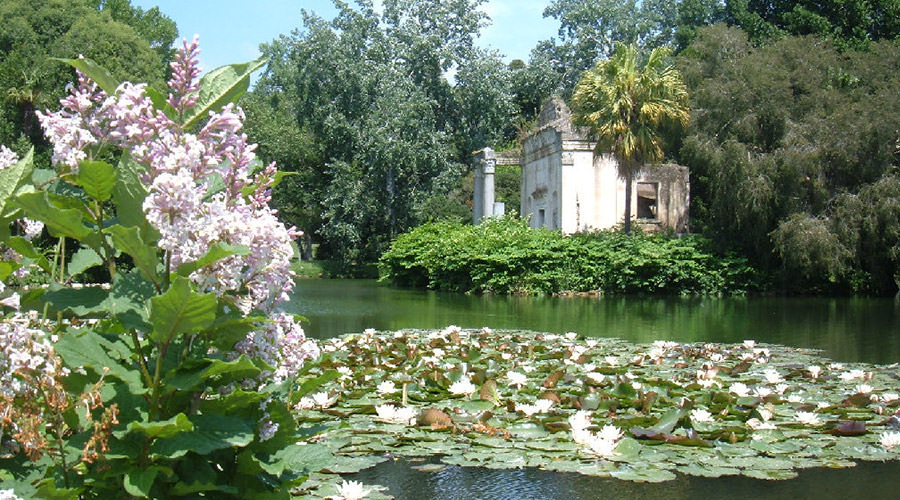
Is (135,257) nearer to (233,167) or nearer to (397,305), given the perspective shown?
(233,167)

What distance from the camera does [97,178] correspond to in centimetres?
251

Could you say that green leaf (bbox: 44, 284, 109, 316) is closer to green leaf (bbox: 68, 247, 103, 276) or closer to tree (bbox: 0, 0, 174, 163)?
green leaf (bbox: 68, 247, 103, 276)

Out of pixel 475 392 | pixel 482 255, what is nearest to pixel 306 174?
pixel 482 255

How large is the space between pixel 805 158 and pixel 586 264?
6.54 m

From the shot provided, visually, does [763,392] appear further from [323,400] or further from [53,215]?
[53,215]

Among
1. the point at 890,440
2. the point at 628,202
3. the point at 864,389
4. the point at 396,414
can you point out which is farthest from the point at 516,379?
the point at 628,202

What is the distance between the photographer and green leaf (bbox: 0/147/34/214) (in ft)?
8.61

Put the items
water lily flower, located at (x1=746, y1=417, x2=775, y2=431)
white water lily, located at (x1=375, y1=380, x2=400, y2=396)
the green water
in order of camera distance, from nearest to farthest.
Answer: water lily flower, located at (x1=746, y1=417, x2=775, y2=431) < white water lily, located at (x1=375, y1=380, x2=400, y2=396) < the green water

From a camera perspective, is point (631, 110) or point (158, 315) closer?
point (158, 315)

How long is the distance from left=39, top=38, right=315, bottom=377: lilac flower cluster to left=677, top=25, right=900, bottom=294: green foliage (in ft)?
74.3

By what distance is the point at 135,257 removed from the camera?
242 cm

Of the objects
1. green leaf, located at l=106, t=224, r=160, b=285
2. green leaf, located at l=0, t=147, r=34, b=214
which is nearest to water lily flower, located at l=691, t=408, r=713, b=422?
green leaf, located at l=106, t=224, r=160, b=285

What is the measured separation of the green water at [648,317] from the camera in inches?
497

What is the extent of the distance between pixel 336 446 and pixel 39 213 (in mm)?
3084
